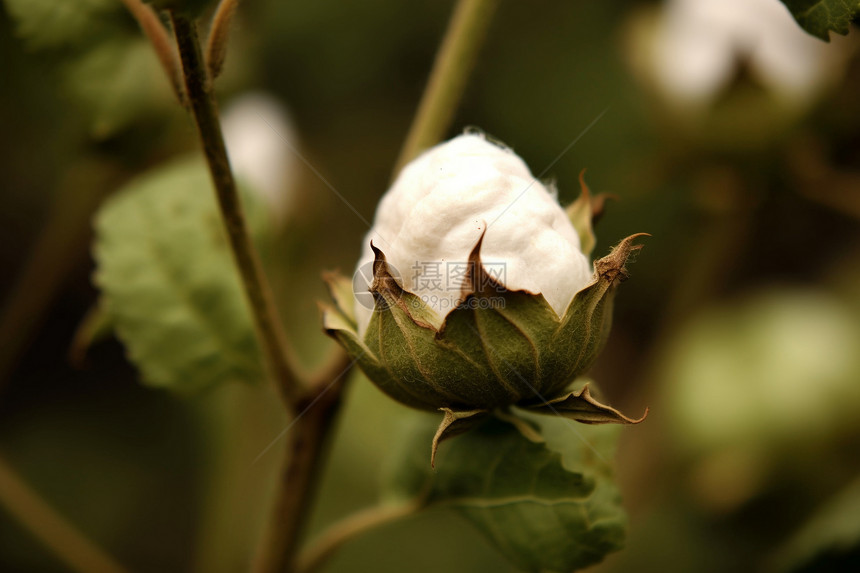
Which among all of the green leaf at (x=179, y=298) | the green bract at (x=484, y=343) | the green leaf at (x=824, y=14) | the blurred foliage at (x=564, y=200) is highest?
the green leaf at (x=824, y=14)

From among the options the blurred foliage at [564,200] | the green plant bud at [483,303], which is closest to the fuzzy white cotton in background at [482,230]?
the green plant bud at [483,303]

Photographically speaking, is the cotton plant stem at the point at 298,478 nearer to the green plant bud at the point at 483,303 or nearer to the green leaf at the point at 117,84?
the green plant bud at the point at 483,303

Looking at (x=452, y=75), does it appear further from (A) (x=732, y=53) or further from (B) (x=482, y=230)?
(A) (x=732, y=53)

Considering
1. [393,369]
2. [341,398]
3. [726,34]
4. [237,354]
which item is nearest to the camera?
[393,369]

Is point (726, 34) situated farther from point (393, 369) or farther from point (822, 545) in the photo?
point (393, 369)

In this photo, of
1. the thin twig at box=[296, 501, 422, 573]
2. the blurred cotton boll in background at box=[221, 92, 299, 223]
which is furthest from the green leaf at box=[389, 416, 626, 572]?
the blurred cotton boll in background at box=[221, 92, 299, 223]

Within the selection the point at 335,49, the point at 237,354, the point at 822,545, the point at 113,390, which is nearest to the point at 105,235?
the point at 237,354

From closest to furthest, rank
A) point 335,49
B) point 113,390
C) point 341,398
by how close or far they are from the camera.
→ point 341,398 < point 113,390 < point 335,49

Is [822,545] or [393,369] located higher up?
[393,369]
